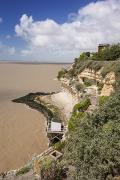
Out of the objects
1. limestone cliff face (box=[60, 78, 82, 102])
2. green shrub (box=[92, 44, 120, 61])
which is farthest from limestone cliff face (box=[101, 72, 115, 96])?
green shrub (box=[92, 44, 120, 61])

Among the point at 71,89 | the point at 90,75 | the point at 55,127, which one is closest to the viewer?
the point at 55,127

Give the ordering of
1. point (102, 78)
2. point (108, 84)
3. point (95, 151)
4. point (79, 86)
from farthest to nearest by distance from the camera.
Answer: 1. point (79, 86)
2. point (102, 78)
3. point (108, 84)
4. point (95, 151)

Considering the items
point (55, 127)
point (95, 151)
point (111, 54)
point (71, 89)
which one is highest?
point (111, 54)

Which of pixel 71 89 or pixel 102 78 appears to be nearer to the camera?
pixel 102 78

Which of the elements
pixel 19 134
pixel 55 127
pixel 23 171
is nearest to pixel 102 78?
pixel 55 127

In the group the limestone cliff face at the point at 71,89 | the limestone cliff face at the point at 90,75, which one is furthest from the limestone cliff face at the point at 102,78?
the limestone cliff face at the point at 71,89

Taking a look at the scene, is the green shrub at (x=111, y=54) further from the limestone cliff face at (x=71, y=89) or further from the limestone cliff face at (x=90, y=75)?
the limestone cliff face at (x=71, y=89)

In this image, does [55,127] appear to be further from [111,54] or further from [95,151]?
[111,54]

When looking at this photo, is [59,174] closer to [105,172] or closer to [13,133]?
[105,172]

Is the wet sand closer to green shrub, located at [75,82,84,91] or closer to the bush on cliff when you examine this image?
green shrub, located at [75,82,84,91]
